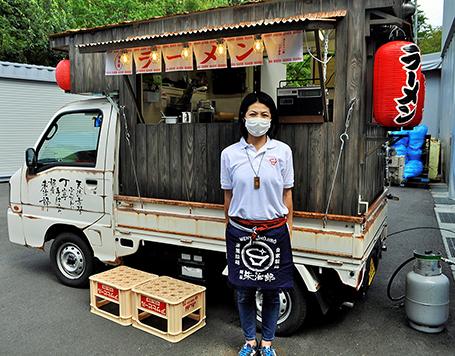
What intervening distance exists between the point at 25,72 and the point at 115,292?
1160cm

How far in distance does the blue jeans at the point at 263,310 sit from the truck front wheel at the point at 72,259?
2.14 meters

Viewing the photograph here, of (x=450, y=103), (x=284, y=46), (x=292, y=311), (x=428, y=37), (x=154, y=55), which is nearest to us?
(x=284, y=46)

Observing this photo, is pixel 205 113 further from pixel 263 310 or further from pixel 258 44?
pixel 263 310

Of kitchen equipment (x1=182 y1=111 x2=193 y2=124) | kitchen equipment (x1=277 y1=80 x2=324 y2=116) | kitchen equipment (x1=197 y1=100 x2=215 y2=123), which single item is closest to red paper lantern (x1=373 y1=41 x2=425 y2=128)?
kitchen equipment (x1=277 y1=80 x2=324 y2=116)

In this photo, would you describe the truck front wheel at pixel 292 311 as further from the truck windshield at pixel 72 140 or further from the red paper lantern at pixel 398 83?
the truck windshield at pixel 72 140

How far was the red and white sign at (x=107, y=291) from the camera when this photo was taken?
3.88 metres

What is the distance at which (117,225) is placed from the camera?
4.27 meters

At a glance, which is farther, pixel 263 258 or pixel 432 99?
pixel 432 99

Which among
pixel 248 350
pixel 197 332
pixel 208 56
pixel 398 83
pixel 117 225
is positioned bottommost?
pixel 197 332

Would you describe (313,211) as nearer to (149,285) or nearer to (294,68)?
(149,285)

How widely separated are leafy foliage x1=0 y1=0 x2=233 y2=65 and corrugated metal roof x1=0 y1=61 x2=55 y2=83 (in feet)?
9.63

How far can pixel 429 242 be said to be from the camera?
664 centimetres

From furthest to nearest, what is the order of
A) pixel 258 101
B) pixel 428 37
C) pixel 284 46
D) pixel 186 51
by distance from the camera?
pixel 428 37 < pixel 186 51 < pixel 284 46 < pixel 258 101

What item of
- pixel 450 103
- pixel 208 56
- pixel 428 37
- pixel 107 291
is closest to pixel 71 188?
pixel 107 291
